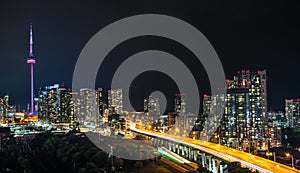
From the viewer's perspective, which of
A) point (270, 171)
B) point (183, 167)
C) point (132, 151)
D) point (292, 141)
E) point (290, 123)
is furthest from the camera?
point (290, 123)

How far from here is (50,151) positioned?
10.5 meters

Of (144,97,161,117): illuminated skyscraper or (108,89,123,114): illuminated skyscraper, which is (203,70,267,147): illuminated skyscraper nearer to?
(144,97,161,117): illuminated skyscraper

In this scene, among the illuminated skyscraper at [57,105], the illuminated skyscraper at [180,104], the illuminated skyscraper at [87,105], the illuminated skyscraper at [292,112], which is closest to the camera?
the illuminated skyscraper at [292,112]

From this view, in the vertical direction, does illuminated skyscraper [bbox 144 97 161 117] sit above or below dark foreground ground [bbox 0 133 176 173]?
above

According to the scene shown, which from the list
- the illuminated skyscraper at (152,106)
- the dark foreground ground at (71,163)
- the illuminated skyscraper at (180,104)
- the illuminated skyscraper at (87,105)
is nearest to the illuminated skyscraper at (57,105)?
the illuminated skyscraper at (87,105)

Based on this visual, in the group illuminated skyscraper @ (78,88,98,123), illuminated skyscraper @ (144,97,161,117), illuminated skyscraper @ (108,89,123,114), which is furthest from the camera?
A: illuminated skyscraper @ (108,89,123,114)

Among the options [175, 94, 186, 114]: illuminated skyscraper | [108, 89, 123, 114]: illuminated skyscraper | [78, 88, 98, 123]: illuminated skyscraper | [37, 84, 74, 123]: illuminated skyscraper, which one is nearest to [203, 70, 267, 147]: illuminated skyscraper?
[175, 94, 186, 114]: illuminated skyscraper

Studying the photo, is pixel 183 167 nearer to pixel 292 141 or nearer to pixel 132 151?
pixel 132 151

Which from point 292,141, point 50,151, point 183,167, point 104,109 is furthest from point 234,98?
point 104,109

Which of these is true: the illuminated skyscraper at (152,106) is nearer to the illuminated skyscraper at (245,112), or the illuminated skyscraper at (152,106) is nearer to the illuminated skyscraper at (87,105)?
the illuminated skyscraper at (87,105)

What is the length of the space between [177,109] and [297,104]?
20.7ft

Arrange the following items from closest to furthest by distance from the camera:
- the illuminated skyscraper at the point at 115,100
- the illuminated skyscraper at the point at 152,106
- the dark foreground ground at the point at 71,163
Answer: the dark foreground ground at the point at 71,163 < the illuminated skyscraper at the point at 152,106 < the illuminated skyscraper at the point at 115,100

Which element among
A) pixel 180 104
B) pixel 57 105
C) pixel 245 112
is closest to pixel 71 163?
pixel 245 112

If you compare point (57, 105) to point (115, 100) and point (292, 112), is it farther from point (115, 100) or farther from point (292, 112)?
point (292, 112)
